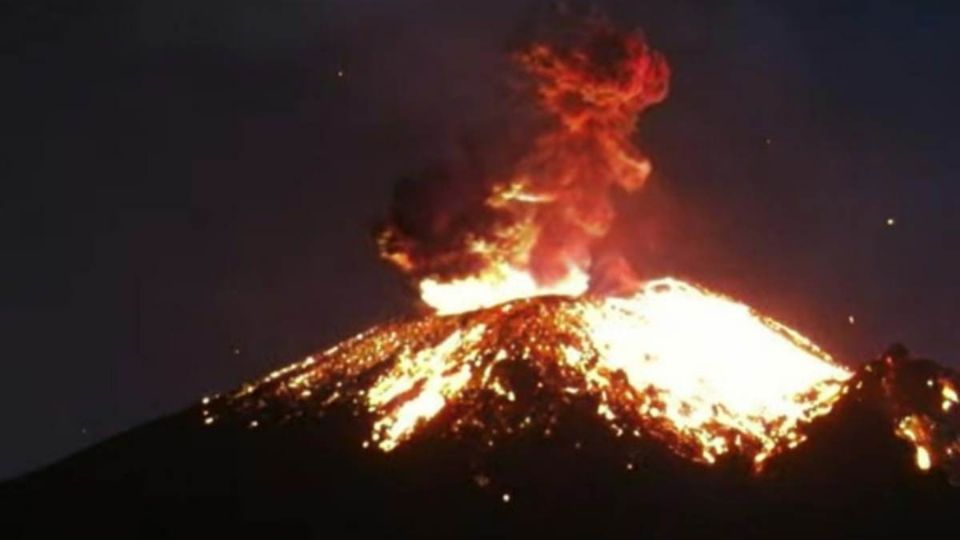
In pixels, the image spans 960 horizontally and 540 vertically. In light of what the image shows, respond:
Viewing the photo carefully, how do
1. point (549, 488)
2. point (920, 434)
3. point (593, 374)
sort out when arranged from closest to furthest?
1. point (549, 488)
2. point (920, 434)
3. point (593, 374)

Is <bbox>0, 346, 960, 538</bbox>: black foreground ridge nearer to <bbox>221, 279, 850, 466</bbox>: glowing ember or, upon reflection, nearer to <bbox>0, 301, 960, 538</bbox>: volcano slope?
<bbox>0, 301, 960, 538</bbox>: volcano slope

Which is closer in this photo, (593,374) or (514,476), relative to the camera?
(514,476)

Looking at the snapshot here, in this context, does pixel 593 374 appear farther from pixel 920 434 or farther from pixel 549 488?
pixel 920 434

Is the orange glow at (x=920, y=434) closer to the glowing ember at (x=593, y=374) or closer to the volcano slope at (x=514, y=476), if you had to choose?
the volcano slope at (x=514, y=476)

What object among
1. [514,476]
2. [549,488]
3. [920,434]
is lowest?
[920,434]

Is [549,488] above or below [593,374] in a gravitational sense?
below

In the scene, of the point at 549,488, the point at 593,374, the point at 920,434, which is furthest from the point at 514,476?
the point at 920,434

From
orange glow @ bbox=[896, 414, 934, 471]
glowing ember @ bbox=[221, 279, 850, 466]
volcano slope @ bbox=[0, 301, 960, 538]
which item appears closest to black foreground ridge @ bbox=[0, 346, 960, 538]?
volcano slope @ bbox=[0, 301, 960, 538]
